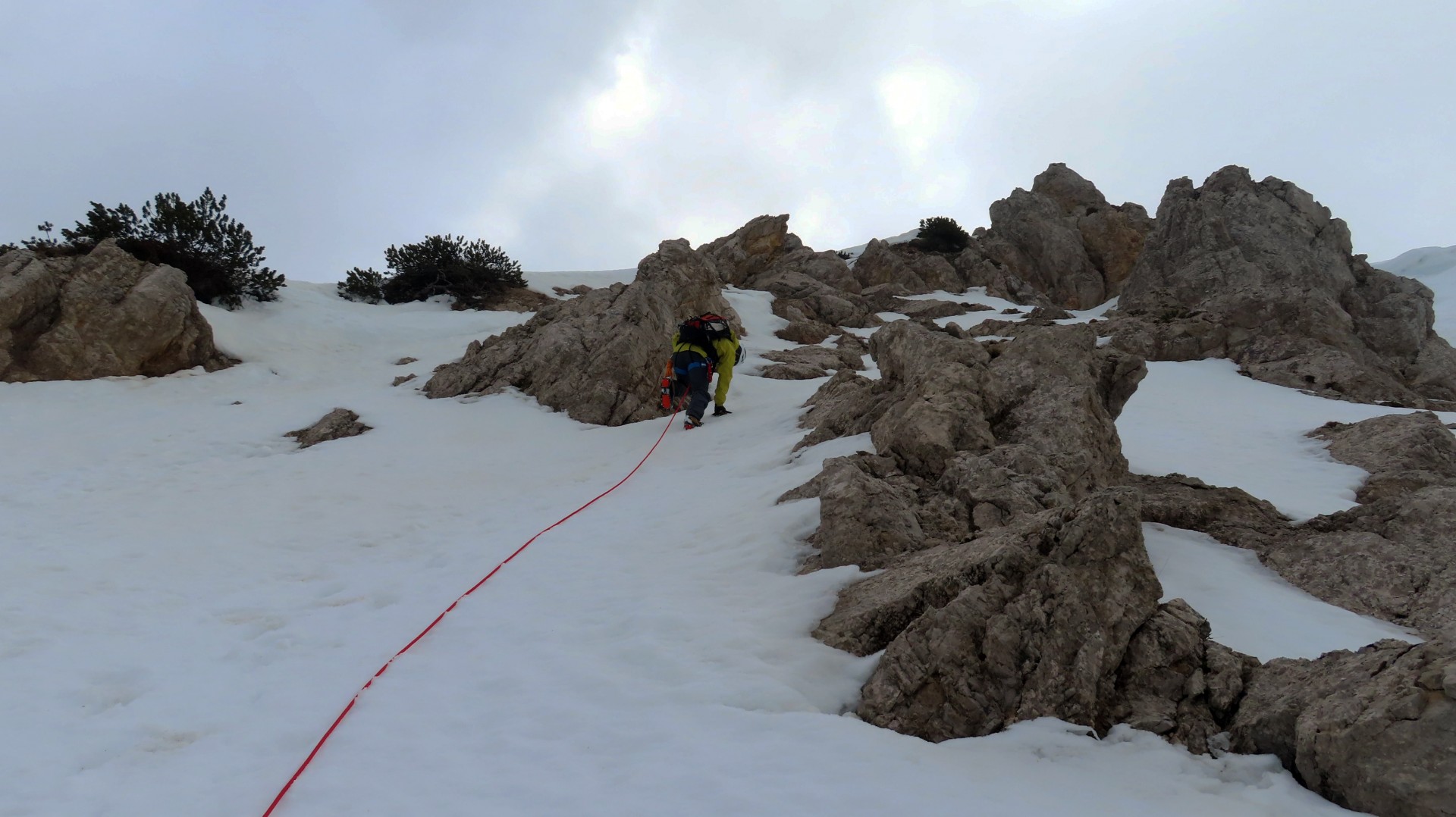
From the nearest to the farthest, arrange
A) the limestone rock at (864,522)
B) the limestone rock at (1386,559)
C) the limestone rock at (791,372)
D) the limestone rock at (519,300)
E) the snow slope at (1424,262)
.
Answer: the limestone rock at (1386,559), the limestone rock at (864,522), the limestone rock at (791,372), the limestone rock at (519,300), the snow slope at (1424,262)

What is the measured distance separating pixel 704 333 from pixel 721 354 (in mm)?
518

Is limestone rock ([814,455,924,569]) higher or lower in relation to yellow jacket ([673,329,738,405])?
lower

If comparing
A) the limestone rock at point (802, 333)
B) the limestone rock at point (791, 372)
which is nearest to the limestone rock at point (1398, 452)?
the limestone rock at point (791, 372)

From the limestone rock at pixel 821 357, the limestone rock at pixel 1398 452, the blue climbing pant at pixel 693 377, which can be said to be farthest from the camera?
the limestone rock at pixel 821 357

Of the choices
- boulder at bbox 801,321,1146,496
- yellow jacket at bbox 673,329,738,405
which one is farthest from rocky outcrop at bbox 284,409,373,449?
boulder at bbox 801,321,1146,496

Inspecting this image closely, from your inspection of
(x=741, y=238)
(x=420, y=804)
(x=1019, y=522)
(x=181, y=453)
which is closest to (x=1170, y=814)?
(x=1019, y=522)

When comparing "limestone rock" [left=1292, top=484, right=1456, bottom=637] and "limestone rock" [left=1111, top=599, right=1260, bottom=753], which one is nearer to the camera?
"limestone rock" [left=1111, top=599, right=1260, bottom=753]

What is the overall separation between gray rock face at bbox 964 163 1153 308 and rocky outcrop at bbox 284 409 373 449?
30.3m

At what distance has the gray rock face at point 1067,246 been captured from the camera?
34.4 m

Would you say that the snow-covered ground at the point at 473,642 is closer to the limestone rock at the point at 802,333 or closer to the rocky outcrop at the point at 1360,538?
the rocky outcrop at the point at 1360,538

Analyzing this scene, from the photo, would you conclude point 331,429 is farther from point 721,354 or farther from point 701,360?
point 721,354

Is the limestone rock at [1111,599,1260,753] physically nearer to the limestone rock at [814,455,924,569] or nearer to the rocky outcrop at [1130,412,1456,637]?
the rocky outcrop at [1130,412,1456,637]

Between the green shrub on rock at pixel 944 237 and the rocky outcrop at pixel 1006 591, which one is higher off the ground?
the green shrub on rock at pixel 944 237

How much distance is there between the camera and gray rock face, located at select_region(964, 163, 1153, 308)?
113ft
